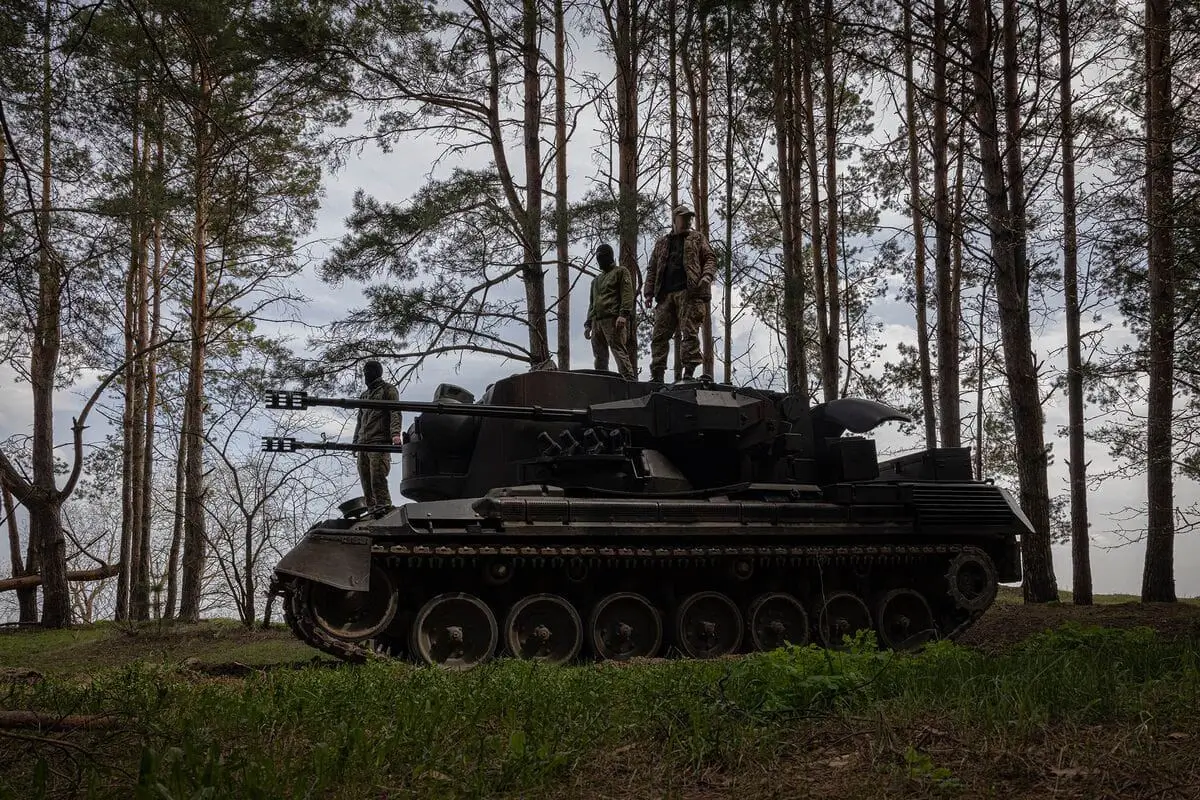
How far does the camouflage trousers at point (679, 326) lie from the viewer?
11.4 meters

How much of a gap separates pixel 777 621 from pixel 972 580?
2.30 meters

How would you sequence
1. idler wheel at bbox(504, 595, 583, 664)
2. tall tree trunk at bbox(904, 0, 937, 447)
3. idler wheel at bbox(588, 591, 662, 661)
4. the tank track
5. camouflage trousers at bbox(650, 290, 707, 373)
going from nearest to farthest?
the tank track → idler wheel at bbox(504, 595, 583, 664) → idler wheel at bbox(588, 591, 662, 661) → camouflage trousers at bbox(650, 290, 707, 373) → tall tree trunk at bbox(904, 0, 937, 447)

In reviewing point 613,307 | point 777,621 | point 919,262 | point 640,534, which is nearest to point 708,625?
point 777,621

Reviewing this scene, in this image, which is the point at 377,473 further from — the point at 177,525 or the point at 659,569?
the point at 177,525

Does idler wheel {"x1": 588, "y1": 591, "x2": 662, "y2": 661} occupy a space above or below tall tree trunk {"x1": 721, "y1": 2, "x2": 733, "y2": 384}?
below

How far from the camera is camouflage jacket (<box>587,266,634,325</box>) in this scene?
482 inches

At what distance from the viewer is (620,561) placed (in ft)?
30.2

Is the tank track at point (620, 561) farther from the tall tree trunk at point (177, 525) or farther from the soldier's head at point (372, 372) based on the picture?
the tall tree trunk at point (177, 525)

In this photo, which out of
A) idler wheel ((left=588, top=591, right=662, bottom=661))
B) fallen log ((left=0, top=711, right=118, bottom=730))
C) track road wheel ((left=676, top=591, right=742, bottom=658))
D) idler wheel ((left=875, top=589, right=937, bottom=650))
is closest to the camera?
fallen log ((left=0, top=711, right=118, bottom=730))

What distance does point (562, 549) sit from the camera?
8.79 meters

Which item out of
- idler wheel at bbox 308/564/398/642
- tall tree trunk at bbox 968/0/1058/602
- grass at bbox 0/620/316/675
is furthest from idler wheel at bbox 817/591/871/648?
grass at bbox 0/620/316/675

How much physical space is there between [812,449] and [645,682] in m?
5.52

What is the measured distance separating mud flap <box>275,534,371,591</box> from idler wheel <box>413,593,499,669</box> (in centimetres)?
78

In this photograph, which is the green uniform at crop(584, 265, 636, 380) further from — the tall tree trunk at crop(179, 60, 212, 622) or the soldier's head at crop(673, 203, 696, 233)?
the tall tree trunk at crop(179, 60, 212, 622)
